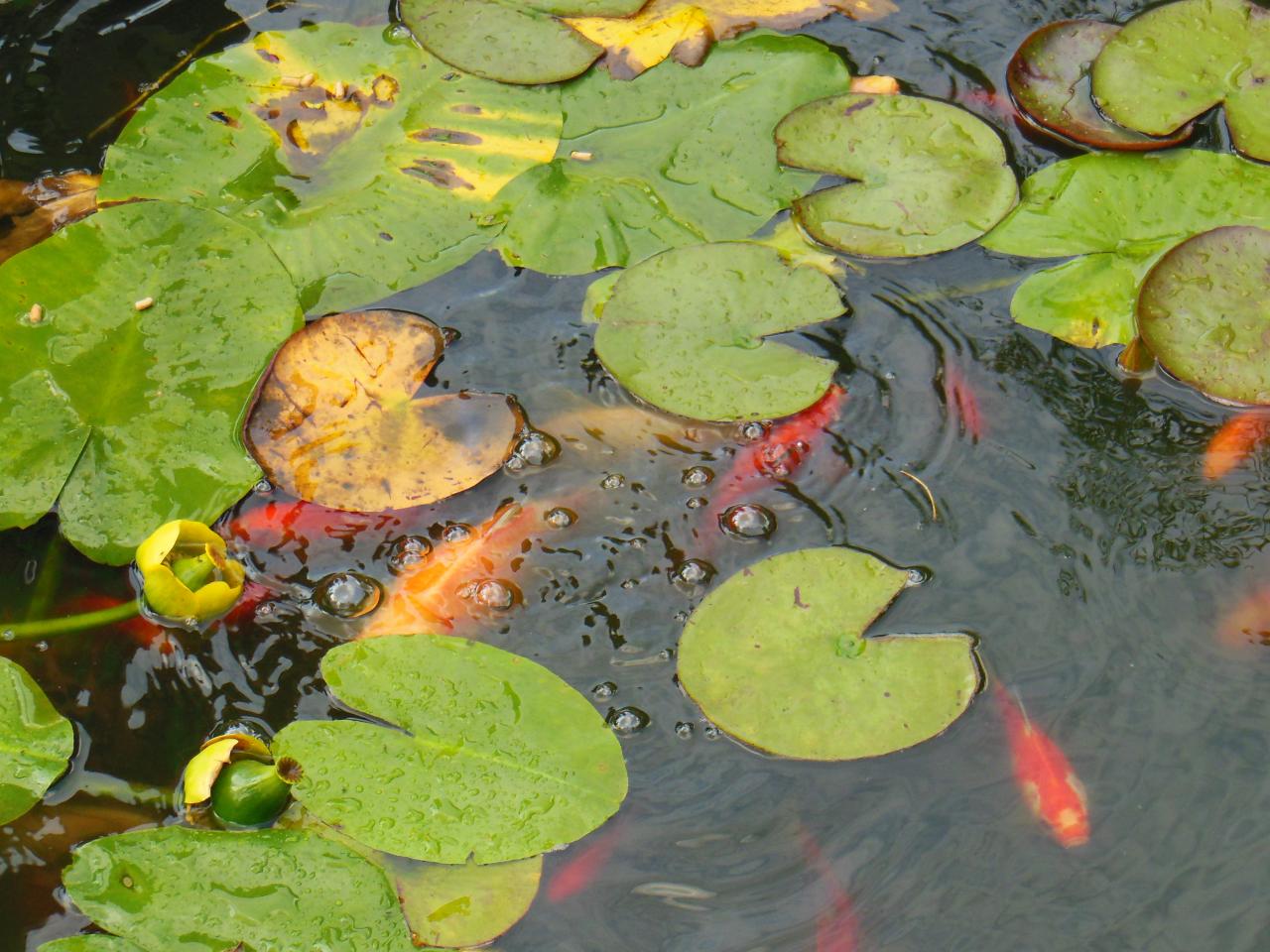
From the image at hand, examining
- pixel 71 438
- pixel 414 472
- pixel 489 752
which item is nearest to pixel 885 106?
pixel 414 472

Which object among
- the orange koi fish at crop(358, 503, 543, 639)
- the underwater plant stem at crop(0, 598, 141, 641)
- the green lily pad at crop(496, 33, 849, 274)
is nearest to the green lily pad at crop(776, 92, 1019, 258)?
the green lily pad at crop(496, 33, 849, 274)

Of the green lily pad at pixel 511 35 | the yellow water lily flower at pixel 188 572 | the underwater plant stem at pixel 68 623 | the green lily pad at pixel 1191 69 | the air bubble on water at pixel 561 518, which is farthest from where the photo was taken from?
the green lily pad at pixel 511 35

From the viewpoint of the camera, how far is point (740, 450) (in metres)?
2.17

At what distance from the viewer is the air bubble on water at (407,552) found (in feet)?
6.73

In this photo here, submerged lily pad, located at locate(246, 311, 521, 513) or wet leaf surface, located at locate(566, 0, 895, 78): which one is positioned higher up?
wet leaf surface, located at locate(566, 0, 895, 78)

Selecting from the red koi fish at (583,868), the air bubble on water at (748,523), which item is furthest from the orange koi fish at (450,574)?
the red koi fish at (583,868)

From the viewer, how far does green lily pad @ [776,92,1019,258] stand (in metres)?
2.37

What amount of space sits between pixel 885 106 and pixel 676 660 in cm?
141

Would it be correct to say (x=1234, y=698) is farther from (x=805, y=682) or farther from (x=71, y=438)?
(x=71, y=438)

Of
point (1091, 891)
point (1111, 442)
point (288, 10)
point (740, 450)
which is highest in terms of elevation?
point (288, 10)

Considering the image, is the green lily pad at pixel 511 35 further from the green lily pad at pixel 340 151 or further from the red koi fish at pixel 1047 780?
the red koi fish at pixel 1047 780

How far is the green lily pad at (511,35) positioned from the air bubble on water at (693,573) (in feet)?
4.14

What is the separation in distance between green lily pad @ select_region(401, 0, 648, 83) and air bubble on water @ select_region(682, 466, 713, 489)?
1074 millimetres

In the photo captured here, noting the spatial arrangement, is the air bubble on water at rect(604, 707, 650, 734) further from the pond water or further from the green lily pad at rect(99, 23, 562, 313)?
the green lily pad at rect(99, 23, 562, 313)
